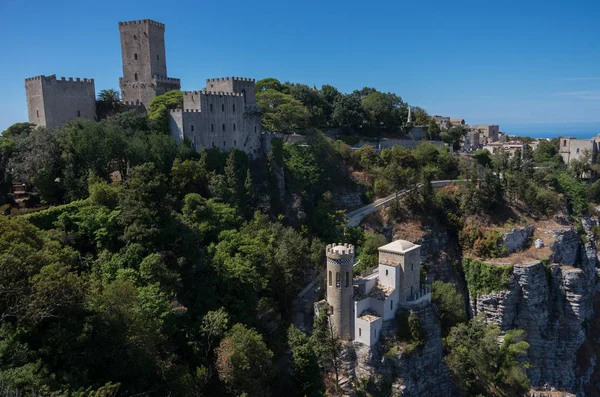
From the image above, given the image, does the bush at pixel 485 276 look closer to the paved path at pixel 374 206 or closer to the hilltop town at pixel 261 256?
the hilltop town at pixel 261 256

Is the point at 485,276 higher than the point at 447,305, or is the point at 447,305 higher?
the point at 485,276

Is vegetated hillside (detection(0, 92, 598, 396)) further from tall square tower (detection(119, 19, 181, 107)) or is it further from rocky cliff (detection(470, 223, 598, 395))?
tall square tower (detection(119, 19, 181, 107))

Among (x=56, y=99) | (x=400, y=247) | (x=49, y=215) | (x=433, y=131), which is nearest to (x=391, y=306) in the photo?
(x=400, y=247)

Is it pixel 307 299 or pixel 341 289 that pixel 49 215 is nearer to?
pixel 307 299

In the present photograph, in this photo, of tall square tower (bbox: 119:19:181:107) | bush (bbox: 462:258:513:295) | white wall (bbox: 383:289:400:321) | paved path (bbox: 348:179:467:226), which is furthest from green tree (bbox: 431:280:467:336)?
tall square tower (bbox: 119:19:181:107)

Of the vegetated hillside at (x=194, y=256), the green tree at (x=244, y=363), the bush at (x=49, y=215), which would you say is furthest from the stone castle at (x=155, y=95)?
the green tree at (x=244, y=363)

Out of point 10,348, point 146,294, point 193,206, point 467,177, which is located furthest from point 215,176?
point 467,177
